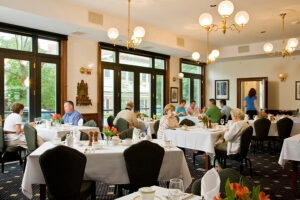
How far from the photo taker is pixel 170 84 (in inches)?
472

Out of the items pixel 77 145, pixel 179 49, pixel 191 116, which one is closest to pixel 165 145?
pixel 77 145

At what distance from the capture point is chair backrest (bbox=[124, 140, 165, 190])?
317 centimetres

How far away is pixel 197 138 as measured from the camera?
5559 mm

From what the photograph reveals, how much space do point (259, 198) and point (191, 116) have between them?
8572 millimetres

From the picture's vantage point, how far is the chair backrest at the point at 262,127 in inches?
279

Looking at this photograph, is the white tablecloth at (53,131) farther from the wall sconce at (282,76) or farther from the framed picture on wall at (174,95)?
the wall sconce at (282,76)

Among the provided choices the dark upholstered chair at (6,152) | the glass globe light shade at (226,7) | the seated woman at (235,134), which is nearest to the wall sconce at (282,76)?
the seated woman at (235,134)

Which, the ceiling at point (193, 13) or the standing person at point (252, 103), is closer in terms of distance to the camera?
the ceiling at point (193, 13)

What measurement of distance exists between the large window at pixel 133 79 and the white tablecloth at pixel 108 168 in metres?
5.31

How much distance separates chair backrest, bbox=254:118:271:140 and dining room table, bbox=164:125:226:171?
1764 mm

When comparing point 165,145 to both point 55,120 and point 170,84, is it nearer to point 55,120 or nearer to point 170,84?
point 55,120

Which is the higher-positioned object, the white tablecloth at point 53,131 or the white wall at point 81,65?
the white wall at point 81,65

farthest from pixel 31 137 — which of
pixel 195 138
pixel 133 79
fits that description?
pixel 133 79

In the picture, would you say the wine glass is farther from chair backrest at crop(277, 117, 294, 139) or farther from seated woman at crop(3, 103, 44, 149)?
chair backrest at crop(277, 117, 294, 139)
